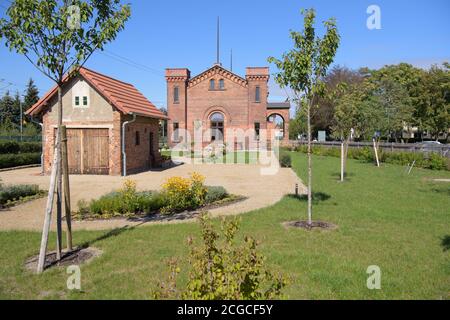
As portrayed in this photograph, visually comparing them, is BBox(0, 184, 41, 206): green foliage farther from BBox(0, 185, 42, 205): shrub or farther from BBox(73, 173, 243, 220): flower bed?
BBox(73, 173, 243, 220): flower bed

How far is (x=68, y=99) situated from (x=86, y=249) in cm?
1406

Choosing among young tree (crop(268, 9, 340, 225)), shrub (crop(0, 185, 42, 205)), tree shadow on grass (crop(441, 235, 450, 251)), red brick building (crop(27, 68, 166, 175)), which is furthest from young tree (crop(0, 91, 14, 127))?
tree shadow on grass (crop(441, 235, 450, 251))

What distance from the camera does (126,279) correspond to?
17.1 feet

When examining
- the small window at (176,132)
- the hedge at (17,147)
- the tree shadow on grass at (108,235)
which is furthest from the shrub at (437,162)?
the small window at (176,132)

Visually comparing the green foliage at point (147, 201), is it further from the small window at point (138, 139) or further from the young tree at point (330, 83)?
the young tree at point (330, 83)

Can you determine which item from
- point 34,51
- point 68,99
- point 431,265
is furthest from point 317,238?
point 68,99

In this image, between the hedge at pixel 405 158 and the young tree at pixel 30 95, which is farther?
the young tree at pixel 30 95

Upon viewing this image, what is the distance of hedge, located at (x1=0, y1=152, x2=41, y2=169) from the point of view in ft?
73.2

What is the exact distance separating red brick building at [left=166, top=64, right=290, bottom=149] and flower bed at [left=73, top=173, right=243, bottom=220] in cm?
3277

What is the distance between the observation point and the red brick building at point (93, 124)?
1841 cm

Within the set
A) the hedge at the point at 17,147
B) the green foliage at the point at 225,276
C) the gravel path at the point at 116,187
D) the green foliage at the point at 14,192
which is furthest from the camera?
the hedge at the point at 17,147

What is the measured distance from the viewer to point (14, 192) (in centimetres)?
1184

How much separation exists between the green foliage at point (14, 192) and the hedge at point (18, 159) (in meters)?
11.4

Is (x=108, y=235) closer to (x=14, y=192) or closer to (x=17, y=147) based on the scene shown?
(x=14, y=192)
